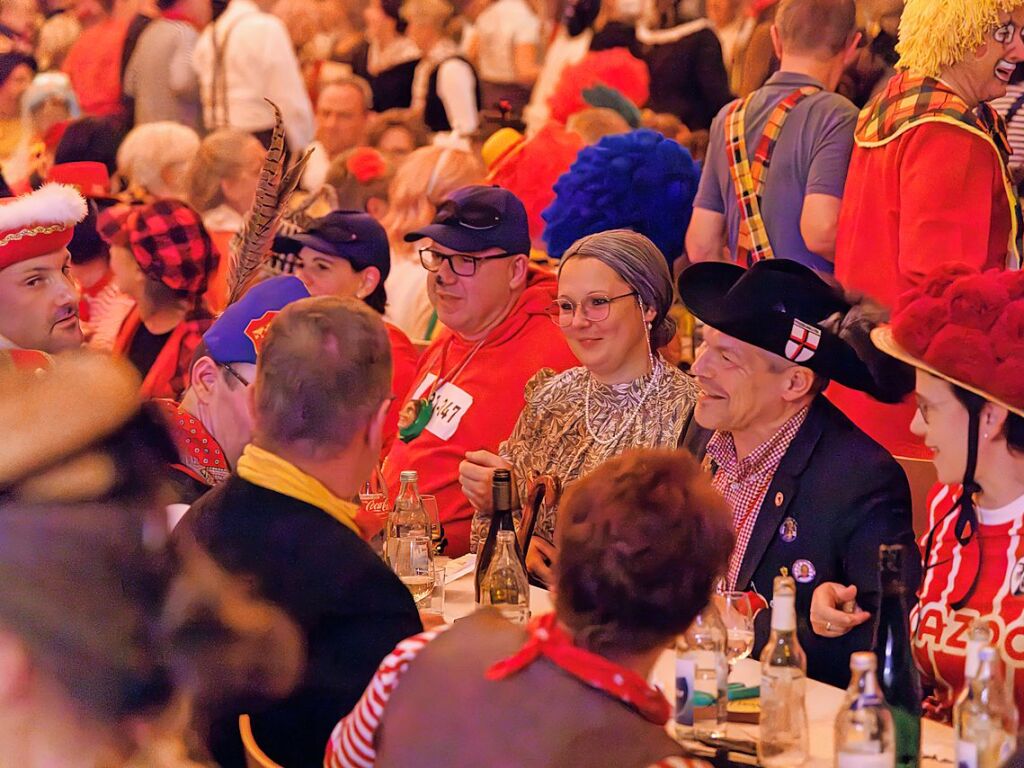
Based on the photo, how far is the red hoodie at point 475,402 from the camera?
3.95 meters

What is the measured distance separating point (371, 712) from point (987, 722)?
2.84ft

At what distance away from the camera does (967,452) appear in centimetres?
256

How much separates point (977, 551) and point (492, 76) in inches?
248

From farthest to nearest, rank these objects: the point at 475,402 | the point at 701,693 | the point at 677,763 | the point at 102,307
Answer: the point at 102,307
the point at 475,402
the point at 701,693
the point at 677,763

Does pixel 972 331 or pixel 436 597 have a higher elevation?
pixel 972 331

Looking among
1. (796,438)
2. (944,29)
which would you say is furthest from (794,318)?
(944,29)

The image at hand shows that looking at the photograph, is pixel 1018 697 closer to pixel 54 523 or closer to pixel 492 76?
pixel 54 523

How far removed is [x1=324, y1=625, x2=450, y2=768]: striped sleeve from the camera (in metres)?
1.74

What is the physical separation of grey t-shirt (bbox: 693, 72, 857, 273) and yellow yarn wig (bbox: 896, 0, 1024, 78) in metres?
0.32

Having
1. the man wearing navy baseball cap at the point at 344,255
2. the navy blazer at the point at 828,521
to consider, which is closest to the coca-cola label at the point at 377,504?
the navy blazer at the point at 828,521

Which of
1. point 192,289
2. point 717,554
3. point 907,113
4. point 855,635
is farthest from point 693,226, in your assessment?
point 717,554

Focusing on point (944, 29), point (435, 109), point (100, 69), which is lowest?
point (100, 69)

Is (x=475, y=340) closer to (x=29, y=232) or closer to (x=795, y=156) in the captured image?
(x=795, y=156)

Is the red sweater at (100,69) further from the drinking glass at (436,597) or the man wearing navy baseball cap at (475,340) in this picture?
the drinking glass at (436,597)
